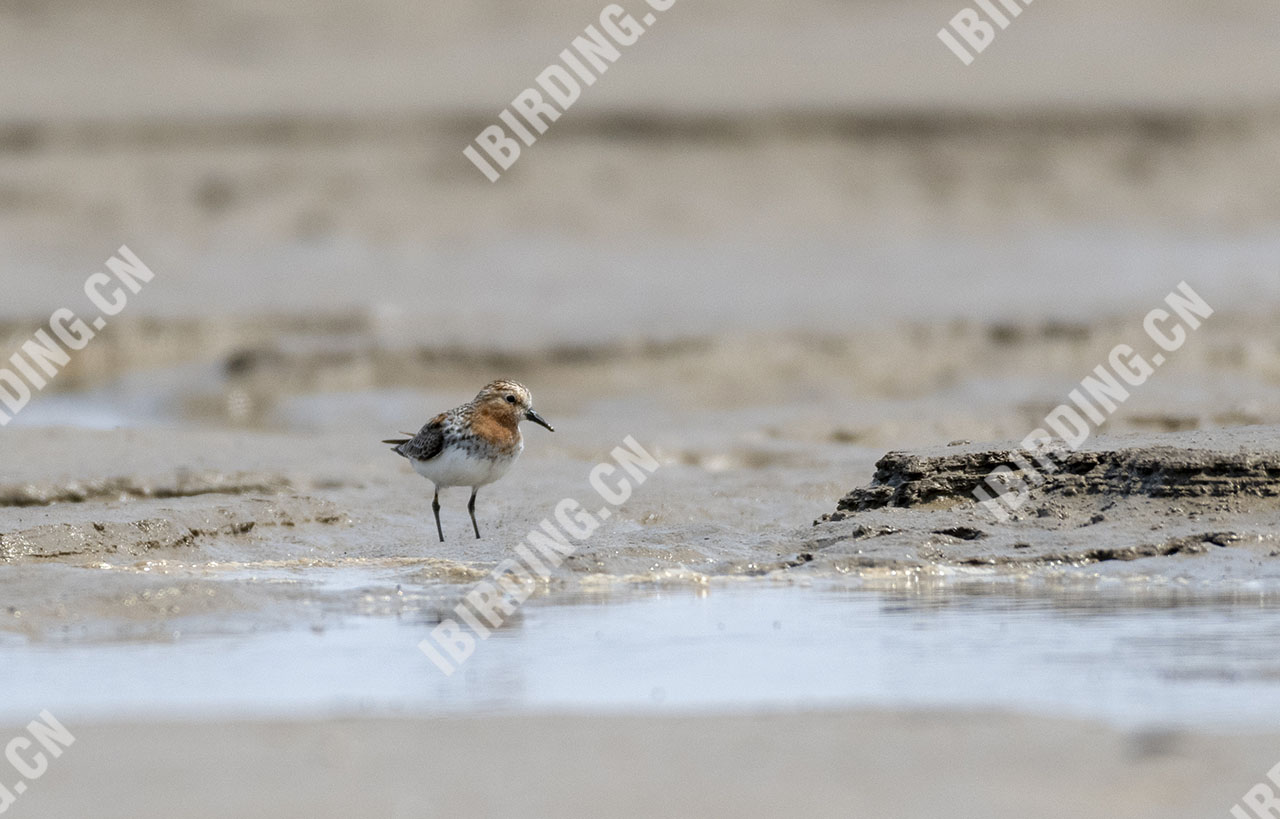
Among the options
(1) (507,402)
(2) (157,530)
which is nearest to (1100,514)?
(1) (507,402)

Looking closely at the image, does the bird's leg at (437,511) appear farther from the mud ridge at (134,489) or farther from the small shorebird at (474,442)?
the mud ridge at (134,489)

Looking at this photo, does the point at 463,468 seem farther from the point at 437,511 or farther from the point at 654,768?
the point at 654,768

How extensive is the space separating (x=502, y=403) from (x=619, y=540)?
1.95 m

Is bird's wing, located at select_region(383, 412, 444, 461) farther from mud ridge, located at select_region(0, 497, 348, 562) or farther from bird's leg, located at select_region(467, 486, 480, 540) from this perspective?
mud ridge, located at select_region(0, 497, 348, 562)

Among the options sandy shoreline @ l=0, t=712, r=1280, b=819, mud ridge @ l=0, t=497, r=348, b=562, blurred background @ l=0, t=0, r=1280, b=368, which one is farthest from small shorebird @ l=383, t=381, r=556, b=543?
blurred background @ l=0, t=0, r=1280, b=368

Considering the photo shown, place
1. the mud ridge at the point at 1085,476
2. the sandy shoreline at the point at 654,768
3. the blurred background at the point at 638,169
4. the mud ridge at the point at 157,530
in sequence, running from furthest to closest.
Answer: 1. the blurred background at the point at 638,169
2. the mud ridge at the point at 157,530
3. the mud ridge at the point at 1085,476
4. the sandy shoreline at the point at 654,768

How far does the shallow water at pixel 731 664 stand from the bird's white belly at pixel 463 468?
289 centimetres

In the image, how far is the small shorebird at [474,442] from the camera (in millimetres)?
9484

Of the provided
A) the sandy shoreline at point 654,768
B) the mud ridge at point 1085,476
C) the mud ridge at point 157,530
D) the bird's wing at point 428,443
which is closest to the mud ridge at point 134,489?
the mud ridge at point 157,530

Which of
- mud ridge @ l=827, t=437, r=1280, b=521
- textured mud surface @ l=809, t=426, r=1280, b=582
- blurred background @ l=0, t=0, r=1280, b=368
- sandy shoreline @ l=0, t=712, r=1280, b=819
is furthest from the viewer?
blurred background @ l=0, t=0, r=1280, b=368

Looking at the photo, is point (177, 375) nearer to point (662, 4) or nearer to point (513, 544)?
point (513, 544)

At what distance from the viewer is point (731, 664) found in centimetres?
537

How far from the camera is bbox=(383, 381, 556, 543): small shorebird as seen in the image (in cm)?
948

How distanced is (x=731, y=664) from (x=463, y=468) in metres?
4.31
